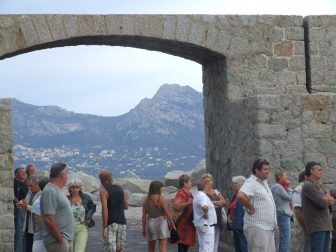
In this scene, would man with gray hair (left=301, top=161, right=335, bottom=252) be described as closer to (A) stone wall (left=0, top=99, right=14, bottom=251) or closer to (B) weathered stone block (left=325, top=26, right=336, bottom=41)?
(A) stone wall (left=0, top=99, right=14, bottom=251)

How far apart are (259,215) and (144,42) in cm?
545

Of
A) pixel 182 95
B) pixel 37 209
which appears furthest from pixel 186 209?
pixel 182 95

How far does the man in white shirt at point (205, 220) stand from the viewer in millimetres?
11117

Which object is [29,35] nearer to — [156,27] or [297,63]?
[156,27]

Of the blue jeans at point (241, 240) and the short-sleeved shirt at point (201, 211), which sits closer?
the short-sleeved shirt at point (201, 211)

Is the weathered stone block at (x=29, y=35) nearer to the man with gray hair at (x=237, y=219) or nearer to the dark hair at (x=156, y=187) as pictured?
the dark hair at (x=156, y=187)

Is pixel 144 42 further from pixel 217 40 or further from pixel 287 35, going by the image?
pixel 287 35

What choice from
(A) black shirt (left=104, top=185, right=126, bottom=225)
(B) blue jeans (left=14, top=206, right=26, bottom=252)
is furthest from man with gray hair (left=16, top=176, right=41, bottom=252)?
(A) black shirt (left=104, top=185, right=126, bottom=225)

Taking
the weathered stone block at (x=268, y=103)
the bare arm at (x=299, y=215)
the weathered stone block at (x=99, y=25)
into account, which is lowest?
the bare arm at (x=299, y=215)

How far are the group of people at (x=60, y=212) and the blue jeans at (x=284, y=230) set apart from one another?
2.16 m

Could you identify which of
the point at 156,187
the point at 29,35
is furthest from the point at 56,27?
the point at 156,187

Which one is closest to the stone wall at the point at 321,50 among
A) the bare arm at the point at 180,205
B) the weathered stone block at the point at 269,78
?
the weathered stone block at the point at 269,78

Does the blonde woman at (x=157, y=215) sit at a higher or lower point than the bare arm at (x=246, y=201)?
lower

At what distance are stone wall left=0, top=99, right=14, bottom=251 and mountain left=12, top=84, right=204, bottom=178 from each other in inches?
4945
